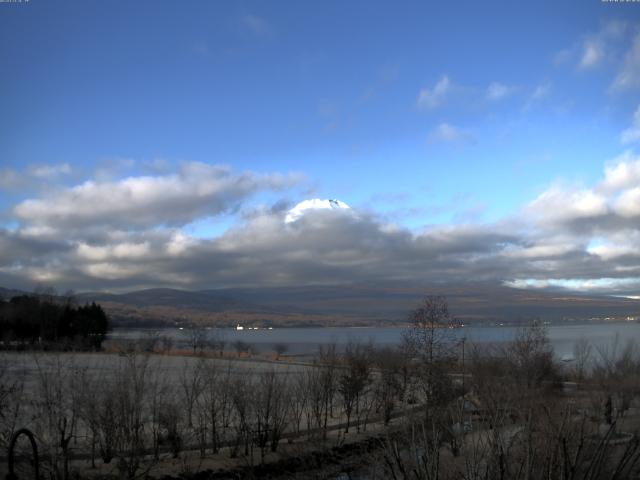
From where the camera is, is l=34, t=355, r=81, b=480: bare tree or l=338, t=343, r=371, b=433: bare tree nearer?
l=34, t=355, r=81, b=480: bare tree

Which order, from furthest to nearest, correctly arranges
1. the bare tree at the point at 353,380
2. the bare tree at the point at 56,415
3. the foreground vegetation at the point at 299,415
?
the bare tree at the point at 353,380
the bare tree at the point at 56,415
the foreground vegetation at the point at 299,415

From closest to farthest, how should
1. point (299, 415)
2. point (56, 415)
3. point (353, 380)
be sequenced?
point (56, 415)
point (299, 415)
point (353, 380)

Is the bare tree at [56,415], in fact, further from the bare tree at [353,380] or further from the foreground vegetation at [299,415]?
the bare tree at [353,380]

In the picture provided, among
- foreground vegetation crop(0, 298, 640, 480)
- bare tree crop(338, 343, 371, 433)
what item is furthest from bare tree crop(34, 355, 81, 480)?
Result: bare tree crop(338, 343, 371, 433)

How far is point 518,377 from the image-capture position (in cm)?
4259

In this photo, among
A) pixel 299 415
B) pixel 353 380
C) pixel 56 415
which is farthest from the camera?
pixel 353 380

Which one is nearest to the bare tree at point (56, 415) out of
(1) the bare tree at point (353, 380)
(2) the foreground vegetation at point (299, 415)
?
(2) the foreground vegetation at point (299, 415)

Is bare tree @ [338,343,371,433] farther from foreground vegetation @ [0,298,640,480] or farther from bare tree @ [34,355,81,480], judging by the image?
bare tree @ [34,355,81,480]

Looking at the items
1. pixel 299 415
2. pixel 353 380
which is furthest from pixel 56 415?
pixel 353 380

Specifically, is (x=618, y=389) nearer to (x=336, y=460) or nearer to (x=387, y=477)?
(x=336, y=460)

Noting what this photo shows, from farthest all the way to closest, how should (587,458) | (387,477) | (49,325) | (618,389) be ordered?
(49,325)
(618,389)
(387,477)
(587,458)

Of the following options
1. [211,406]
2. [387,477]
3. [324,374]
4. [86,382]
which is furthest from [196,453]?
[387,477]

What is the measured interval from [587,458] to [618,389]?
3065cm

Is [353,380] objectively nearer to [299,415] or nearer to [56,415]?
[299,415]
